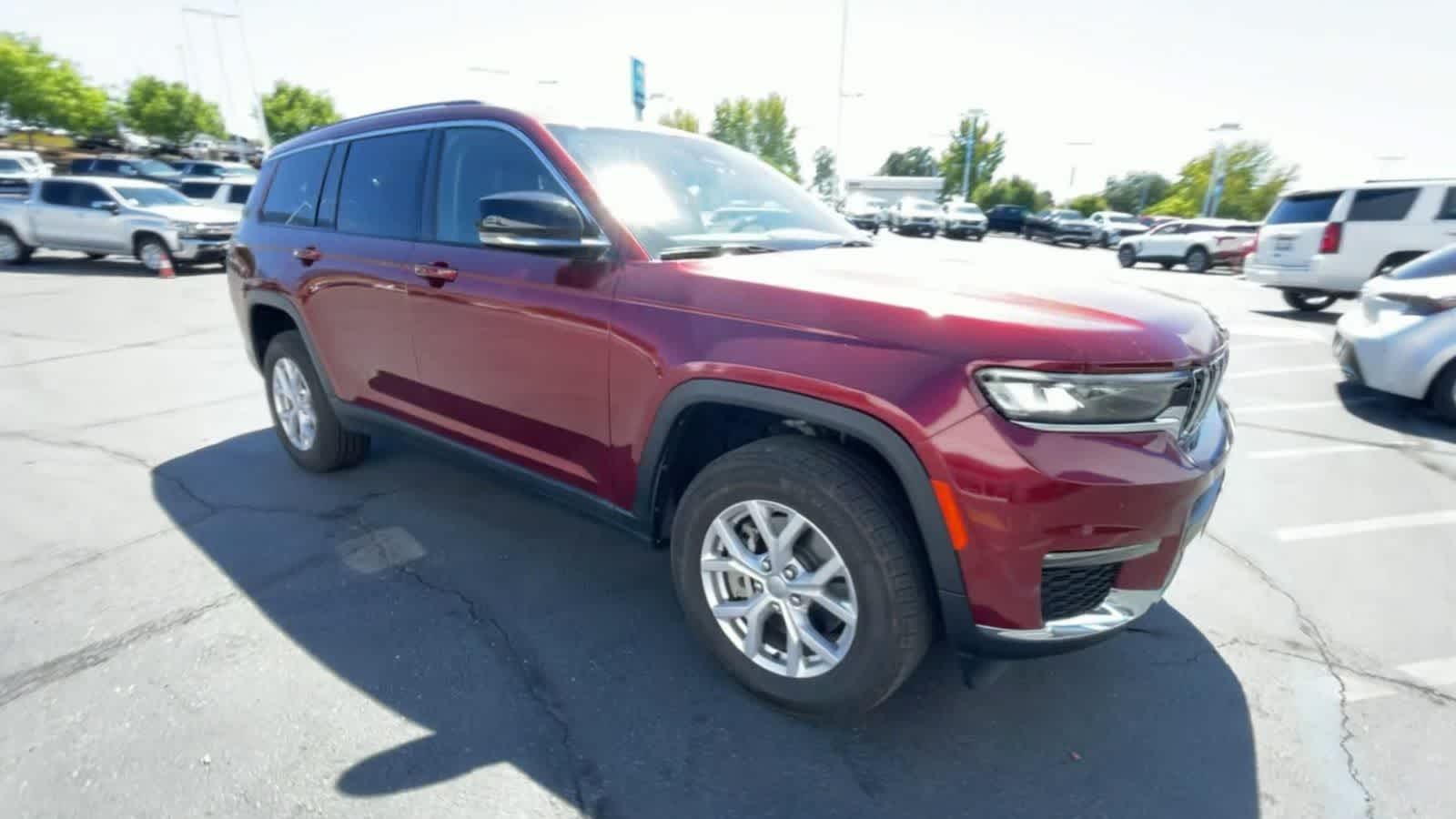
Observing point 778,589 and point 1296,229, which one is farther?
point 1296,229

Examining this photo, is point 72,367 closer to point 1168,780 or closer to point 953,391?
point 953,391

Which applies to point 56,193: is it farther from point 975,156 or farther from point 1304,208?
point 975,156

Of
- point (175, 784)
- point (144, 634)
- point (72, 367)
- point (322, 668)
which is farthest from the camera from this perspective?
point (72, 367)

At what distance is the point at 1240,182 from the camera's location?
47500 millimetres

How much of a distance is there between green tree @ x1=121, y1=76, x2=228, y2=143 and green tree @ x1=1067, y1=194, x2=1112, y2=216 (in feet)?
216

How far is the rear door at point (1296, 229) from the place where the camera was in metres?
9.92

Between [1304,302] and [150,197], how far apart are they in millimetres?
19990

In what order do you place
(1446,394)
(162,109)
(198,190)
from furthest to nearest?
(162,109), (198,190), (1446,394)

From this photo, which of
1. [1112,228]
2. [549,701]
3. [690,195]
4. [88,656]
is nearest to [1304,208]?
[690,195]

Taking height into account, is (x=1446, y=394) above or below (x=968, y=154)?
below

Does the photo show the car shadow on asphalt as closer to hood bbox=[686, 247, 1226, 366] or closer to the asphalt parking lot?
the asphalt parking lot

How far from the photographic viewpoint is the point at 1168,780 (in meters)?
2.04

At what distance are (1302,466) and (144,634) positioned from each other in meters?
5.99

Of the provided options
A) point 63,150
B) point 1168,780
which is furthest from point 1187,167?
point 63,150
